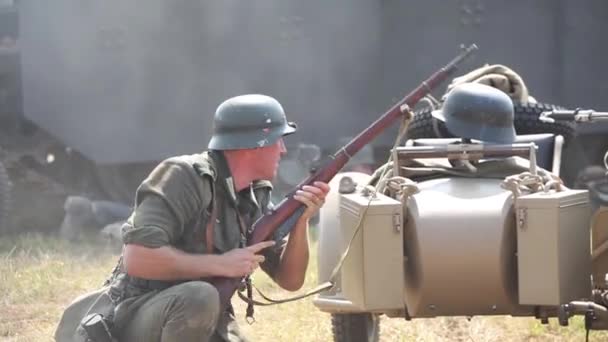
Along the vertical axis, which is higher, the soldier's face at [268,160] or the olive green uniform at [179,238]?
the soldier's face at [268,160]

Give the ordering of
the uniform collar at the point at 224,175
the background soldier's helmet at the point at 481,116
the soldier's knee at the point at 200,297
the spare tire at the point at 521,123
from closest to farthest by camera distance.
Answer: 1. the soldier's knee at the point at 200,297
2. the uniform collar at the point at 224,175
3. the background soldier's helmet at the point at 481,116
4. the spare tire at the point at 521,123

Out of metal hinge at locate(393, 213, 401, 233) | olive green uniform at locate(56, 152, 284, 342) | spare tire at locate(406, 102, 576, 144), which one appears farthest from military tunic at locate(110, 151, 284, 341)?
spare tire at locate(406, 102, 576, 144)

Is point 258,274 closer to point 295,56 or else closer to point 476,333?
point 476,333

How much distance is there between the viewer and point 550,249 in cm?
420

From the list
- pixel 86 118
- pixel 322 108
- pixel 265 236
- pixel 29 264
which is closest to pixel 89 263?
pixel 29 264

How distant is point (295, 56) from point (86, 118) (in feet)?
5.72

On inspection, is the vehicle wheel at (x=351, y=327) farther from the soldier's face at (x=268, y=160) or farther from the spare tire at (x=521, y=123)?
the soldier's face at (x=268, y=160)

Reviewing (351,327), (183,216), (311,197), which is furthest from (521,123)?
(183,216)

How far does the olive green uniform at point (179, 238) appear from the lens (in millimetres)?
3992

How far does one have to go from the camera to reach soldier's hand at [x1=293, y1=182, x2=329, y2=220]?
4254mm

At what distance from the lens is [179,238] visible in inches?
164

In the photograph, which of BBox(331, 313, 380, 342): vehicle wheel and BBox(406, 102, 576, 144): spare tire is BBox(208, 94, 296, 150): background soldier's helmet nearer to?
BBox(331, 313, 380, 342): vehicle wheel

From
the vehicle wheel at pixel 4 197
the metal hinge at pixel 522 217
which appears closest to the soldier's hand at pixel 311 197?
the metal hinge at pixel 522 217

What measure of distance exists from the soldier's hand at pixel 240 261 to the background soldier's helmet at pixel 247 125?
0.33 metres
